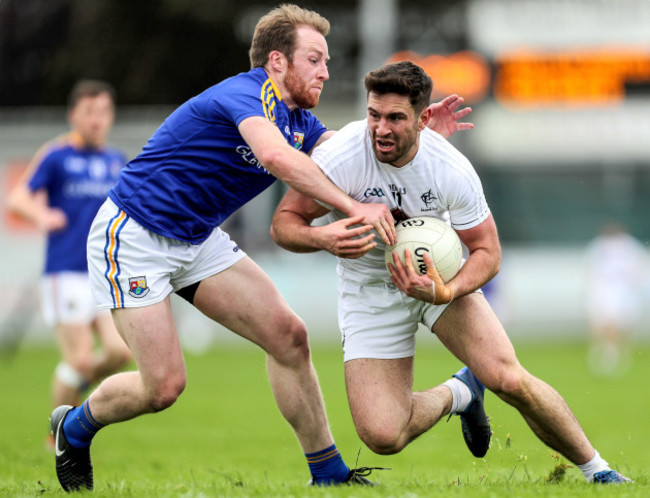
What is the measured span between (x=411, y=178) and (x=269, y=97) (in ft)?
2.85

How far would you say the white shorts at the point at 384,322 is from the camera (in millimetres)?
6160

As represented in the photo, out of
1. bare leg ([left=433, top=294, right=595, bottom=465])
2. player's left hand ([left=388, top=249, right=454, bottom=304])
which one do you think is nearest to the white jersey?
player's left hand ([left=388, top=249, right=454, bottom=304])

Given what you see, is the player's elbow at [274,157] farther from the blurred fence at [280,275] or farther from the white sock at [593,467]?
the blurred fence at [280,275]

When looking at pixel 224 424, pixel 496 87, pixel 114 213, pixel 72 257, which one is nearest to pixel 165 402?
pixel 114 213

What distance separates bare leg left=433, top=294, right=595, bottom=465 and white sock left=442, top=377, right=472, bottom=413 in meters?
0.46

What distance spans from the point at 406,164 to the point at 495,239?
0.64 metres

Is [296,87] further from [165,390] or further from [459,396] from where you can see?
[459,396]

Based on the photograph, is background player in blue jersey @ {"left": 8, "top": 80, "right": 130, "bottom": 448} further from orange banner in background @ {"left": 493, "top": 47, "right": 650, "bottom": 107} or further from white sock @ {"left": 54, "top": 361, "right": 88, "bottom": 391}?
orange banner in background @ {"left": 493, "top": 47, "right": 650, "bottom": 107}

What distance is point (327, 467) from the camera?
6184 mm

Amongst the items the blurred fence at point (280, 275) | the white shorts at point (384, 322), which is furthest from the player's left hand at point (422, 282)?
the blurred fence at point (280, 275)

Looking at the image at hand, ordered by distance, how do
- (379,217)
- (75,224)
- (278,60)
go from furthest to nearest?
(75,224) < (278,60) < (379,217)

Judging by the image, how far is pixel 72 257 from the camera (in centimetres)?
892

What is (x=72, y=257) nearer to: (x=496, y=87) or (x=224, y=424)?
(x=224, y=424)

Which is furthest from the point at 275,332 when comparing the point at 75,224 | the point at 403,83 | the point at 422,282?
the point at 75,224
